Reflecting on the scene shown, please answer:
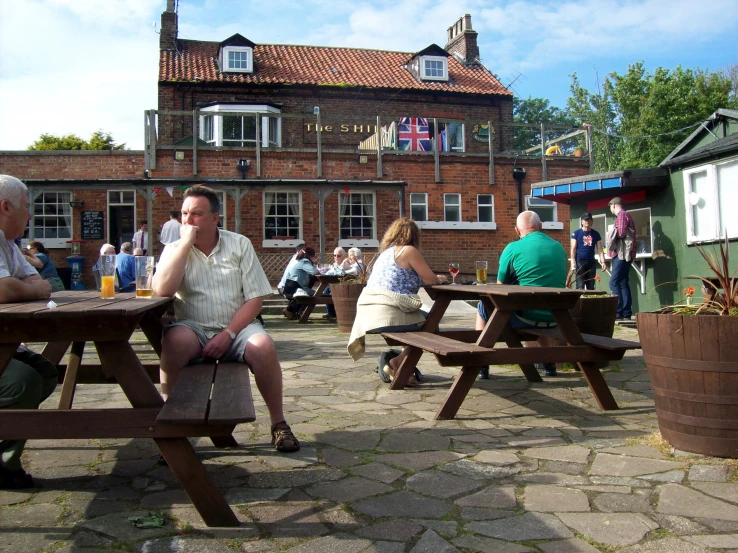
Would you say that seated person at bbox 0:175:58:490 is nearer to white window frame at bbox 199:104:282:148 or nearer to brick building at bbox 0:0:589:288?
brick building at bbox 0:0:589:288

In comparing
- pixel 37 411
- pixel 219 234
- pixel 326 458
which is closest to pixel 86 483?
pixel 37 411

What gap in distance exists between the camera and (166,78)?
2295 centimetres

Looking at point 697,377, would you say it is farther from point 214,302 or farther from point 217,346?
point 214,302

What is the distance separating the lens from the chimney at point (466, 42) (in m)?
28.1

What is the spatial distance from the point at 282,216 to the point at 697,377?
18006mm

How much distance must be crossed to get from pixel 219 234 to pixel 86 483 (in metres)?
1.38

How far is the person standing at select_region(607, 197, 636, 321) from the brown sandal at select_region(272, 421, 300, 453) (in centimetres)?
781

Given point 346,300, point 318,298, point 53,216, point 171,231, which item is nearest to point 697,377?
point 346,300

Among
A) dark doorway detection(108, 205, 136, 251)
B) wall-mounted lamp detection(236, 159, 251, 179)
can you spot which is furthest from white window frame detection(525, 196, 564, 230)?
dark doorway detection(108, 205, 136, 251)

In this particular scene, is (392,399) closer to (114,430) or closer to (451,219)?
(114,430)

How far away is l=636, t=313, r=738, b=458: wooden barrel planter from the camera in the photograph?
2951mm

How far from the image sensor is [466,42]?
28.1 meters

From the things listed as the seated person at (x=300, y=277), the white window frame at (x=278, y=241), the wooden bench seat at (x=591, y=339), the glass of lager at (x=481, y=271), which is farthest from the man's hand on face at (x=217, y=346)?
the white window frame at (x=278, y=241)

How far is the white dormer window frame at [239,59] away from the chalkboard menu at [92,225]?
25.3 feet
